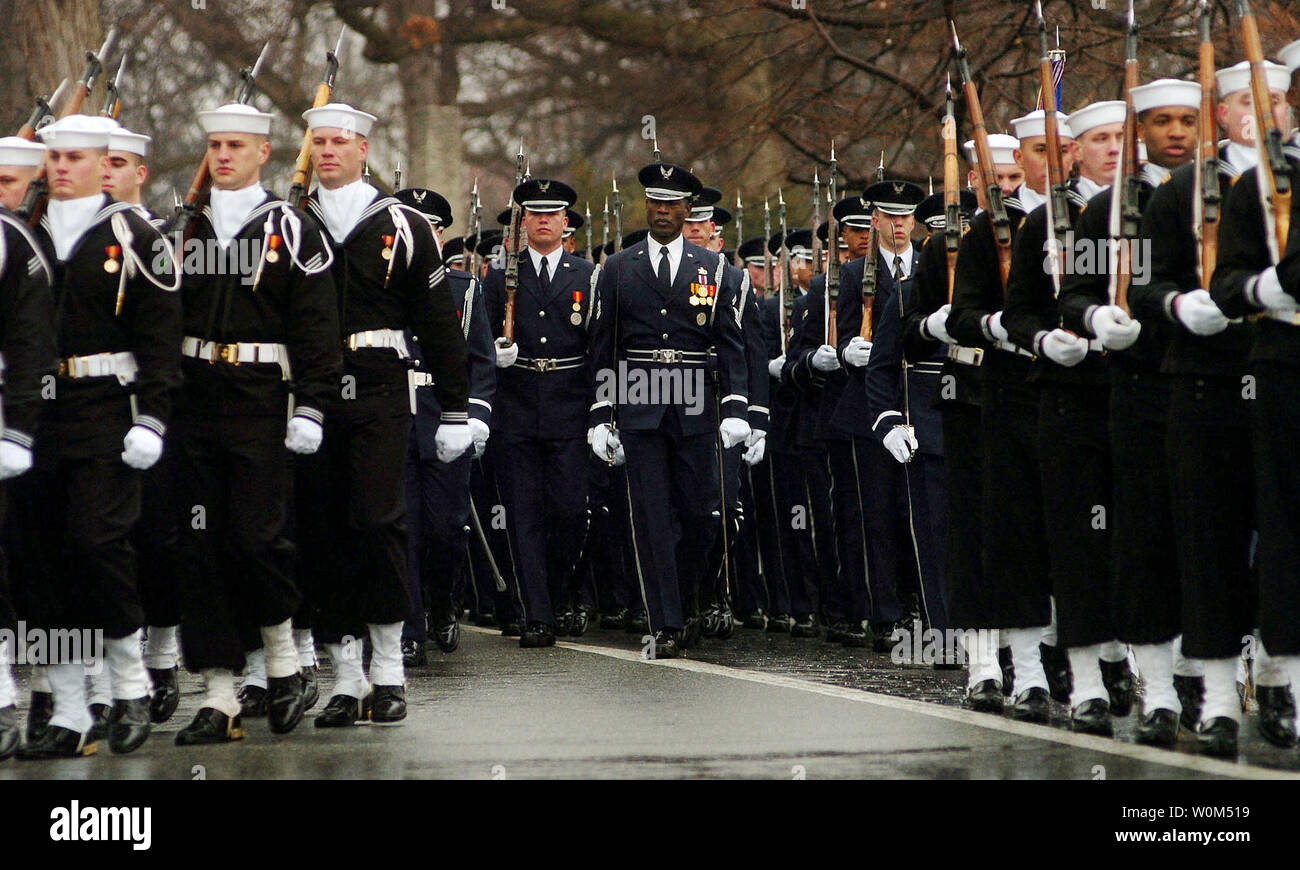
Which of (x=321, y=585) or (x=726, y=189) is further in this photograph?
(x=726, y=189)

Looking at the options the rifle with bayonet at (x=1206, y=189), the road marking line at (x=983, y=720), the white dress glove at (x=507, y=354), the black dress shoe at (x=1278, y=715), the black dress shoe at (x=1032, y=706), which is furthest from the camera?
Answer: the white dress glove at (x=507, y=354)

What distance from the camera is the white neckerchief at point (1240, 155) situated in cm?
828

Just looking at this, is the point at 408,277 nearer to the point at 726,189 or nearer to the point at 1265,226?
the point at 1265,226

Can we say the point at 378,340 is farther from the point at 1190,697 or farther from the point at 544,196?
the point at 544,196

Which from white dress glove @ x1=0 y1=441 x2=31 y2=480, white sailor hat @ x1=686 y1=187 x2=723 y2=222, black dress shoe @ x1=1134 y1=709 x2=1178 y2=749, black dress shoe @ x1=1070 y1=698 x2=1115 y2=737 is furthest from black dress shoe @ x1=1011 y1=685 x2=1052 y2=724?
white sailor hat @ x1=686 y1=187 x2=723 y2=222

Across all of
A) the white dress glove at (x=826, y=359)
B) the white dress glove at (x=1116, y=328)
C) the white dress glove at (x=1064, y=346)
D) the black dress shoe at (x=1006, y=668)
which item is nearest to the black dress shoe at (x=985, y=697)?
the black dress shoe at (x=1006, y=668)

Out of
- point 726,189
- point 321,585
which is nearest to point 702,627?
point 321,585

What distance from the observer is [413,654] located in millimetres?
12031

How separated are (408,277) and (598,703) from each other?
1.90 meters

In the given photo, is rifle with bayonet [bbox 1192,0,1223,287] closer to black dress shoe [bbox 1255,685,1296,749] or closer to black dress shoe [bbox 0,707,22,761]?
black dress shoe [bbox 1255,685,1296,749]

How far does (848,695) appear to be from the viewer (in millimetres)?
10000

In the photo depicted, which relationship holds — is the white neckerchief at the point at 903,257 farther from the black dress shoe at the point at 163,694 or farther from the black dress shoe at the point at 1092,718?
the black dress shoe at the point at 163,694

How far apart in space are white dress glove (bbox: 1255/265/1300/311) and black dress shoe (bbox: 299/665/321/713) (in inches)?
152

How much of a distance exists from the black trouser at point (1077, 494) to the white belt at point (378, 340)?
2.50 metres
